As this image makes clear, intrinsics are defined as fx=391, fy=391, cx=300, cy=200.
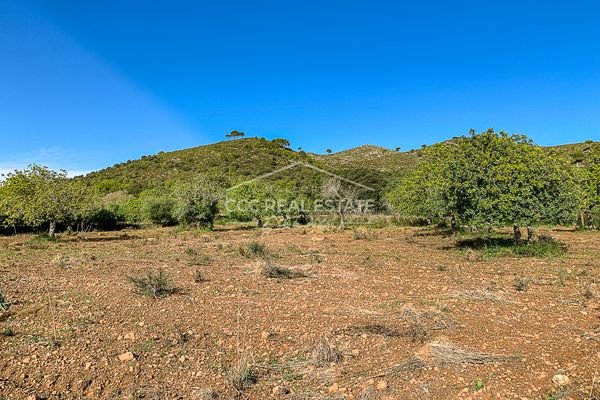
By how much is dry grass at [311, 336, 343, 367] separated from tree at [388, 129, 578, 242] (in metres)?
11.6

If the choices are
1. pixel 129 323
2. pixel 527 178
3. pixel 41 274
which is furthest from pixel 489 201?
pixel 41 274

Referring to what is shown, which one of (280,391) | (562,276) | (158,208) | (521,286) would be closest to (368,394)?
(280,391)

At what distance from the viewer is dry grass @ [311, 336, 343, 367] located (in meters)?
5.48

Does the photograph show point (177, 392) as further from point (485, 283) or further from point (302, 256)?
point (302, 256)

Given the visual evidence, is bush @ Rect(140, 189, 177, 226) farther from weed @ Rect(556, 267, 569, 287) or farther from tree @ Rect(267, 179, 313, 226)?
weed @ Rect(556, 267, 569, 287)

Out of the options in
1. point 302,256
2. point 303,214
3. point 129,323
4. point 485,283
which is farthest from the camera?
point 303,214

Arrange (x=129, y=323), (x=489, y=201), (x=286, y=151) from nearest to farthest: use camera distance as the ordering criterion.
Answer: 1. (x=129, y=323)
2. (x=489, y=201)
3. (x=286, y=151)

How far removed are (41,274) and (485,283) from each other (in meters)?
12.6

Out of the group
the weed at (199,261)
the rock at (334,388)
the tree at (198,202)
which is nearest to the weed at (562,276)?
the rock at (334,388)

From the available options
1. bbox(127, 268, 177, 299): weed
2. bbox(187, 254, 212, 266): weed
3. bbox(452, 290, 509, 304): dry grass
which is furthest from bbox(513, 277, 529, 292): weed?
bbox(187, 254, 212, 266): weed

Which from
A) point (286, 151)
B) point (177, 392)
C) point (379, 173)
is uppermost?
point (286, 151)

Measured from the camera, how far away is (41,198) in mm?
24406

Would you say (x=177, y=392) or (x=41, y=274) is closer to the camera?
(x=177, y=392)

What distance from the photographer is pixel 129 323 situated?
6.95 m
